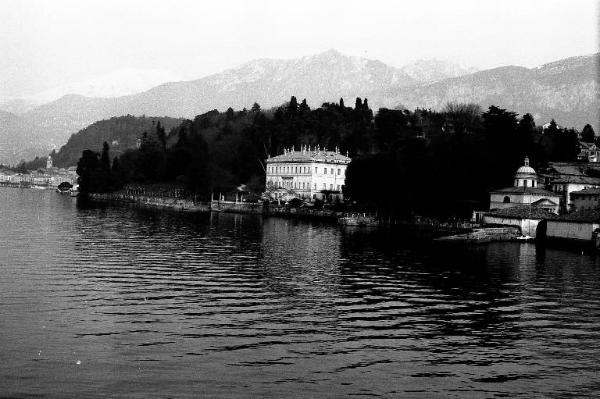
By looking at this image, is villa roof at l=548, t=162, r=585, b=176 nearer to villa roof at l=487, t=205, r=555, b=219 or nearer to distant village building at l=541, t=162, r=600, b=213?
distant village building at l=541, t=162, r=600, b=213

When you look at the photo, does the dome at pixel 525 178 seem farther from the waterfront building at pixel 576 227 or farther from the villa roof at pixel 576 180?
the waterfront building at pixel 576 227

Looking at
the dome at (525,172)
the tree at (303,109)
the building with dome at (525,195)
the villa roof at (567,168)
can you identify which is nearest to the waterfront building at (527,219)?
the building with dome at (525,195)

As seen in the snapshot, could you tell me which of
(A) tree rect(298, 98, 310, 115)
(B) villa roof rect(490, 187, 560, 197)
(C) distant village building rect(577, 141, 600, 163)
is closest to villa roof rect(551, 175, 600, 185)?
(B) villa roof rect(490, 187, 560, 197)

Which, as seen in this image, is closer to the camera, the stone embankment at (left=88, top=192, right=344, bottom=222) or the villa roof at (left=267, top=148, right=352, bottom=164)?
the stone embankment at (left=88, top=192, right=344, bottom=222)

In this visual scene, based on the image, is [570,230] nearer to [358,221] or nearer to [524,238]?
[524,238]

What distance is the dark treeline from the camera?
8494 centimetres

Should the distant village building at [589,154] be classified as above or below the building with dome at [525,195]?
above

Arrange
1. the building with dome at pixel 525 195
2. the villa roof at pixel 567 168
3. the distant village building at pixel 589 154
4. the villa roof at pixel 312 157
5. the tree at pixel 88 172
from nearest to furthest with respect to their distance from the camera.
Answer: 1. the building with dome at pixel 525 195
2. the villa roof at pixel 567 168
3. the distant village building at pixel 589 154
4. the villa roof at pixel 312 157
5. the tree at pixel 88 172

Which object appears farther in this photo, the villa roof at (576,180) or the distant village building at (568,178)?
the villa roof at (576,180)

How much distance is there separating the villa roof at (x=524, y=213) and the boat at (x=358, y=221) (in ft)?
54.2

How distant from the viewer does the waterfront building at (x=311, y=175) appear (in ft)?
411

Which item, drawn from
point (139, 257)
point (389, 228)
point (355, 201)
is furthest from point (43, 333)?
point (355, 201)

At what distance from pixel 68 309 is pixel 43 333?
373cm

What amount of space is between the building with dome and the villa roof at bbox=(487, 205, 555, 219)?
3.78 m
